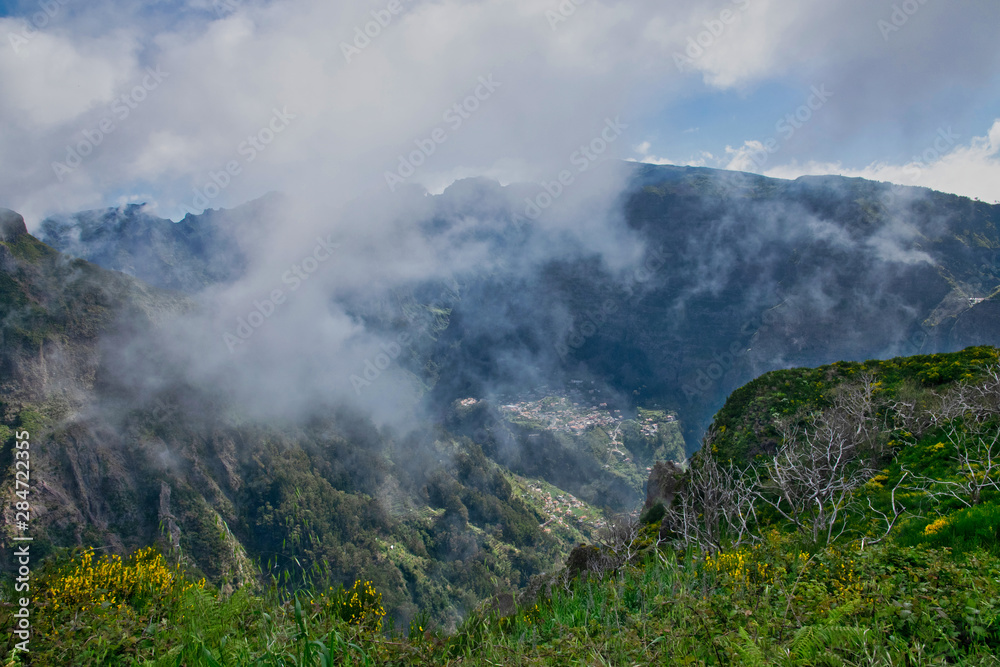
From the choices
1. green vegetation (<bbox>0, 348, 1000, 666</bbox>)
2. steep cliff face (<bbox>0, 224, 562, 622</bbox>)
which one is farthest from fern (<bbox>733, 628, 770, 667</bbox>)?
steep cliff face (<bbox>0, 224, 562, 622</bbox>)

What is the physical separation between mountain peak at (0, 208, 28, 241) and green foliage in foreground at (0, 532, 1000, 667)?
23707 cm

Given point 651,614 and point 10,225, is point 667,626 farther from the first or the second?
point 10,225

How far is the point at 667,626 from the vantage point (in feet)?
16.7

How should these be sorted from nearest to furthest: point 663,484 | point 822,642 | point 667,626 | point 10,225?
point 822,642, point 667,626, point 663,484, point 10,225

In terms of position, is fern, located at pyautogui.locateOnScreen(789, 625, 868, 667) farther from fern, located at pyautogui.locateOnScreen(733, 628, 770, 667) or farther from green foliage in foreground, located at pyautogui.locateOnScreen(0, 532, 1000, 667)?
fern, located at pyautogui.locateOnScreen(733, 628, 770, 667)

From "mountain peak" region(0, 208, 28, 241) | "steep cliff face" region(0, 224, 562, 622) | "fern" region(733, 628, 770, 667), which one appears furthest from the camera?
"mountain peak" region(0, 208, 28, 241)

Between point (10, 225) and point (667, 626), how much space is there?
252152mm

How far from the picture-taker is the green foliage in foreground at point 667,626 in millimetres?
3971

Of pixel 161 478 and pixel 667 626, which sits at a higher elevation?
pixel 667 626

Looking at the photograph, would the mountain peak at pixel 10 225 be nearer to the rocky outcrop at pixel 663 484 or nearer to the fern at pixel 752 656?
the rocky outcrop at pixel 663 484

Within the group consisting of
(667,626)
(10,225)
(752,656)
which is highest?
(10,225)

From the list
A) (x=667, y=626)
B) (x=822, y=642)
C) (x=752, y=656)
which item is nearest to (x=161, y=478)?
(x=667, y=626)

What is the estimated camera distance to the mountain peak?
169m

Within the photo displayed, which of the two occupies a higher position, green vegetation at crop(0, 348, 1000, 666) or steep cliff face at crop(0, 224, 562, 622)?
green vegetation at crop(0, 348, 1000, 666)
